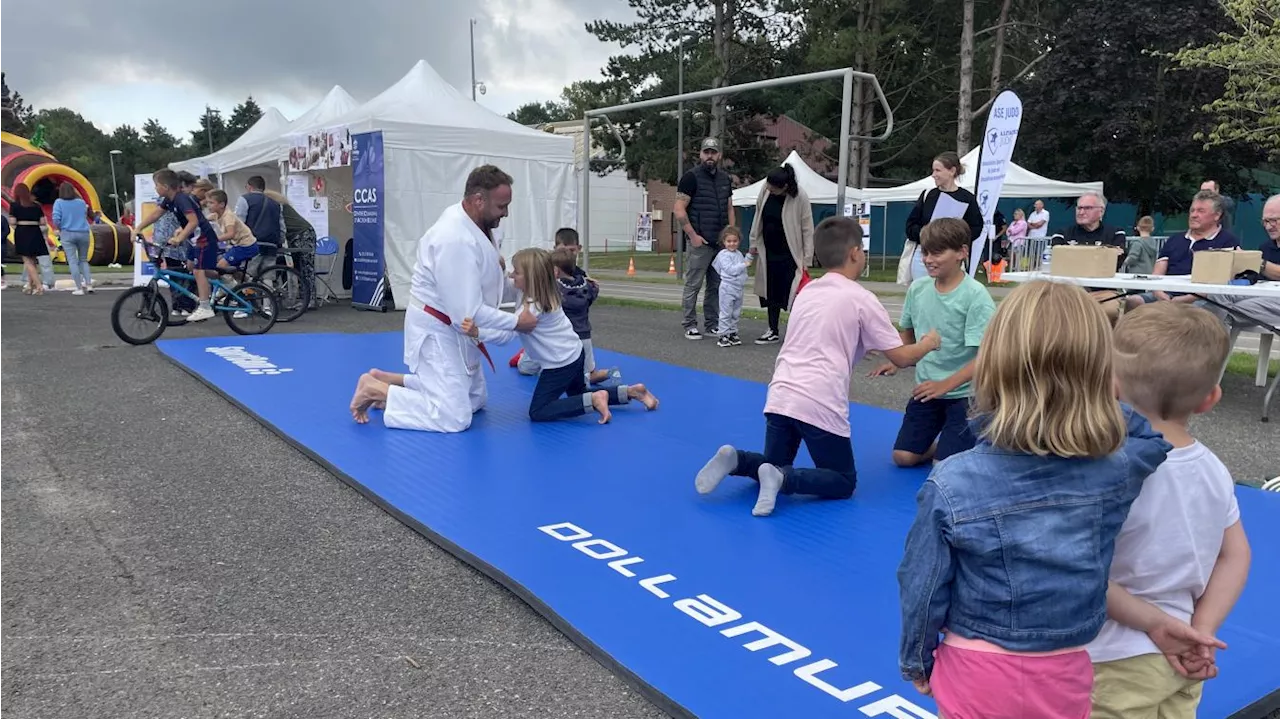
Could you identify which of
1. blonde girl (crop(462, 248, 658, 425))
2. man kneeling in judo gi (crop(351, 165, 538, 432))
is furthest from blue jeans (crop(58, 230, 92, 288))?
blonde girl (crop(462, 248, 658, 425))

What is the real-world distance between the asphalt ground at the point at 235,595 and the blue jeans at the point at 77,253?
9.63m

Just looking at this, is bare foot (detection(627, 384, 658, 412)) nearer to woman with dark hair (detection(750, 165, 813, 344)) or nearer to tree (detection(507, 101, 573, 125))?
woman with dark hair (detection(750, 165, 813, 344))

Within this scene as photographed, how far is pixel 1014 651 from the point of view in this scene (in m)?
1.55

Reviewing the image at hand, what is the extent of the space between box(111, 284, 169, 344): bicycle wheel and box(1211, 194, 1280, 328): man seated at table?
9.04m

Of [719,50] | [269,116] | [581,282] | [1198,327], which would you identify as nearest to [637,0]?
[719,50]

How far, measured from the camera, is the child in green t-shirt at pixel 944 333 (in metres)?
4.13

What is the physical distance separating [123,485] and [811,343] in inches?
129

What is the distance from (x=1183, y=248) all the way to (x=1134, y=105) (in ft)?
71.8

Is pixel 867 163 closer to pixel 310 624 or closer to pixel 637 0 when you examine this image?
pixel 637 0

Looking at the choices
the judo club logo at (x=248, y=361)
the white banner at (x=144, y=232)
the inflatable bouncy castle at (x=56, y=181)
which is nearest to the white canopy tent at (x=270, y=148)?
the white banner at (x=144, y=232)

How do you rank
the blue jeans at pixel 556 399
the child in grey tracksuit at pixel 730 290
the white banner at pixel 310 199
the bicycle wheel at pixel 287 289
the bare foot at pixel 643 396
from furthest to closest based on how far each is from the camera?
the white banner at pixel 310 199 → the bicycle wheel at pixel 287 289 → the child in grey tracksuit at pixel 730 290 → the bare foot at pixel 643 396 → the blue jeans at pixel 556 399

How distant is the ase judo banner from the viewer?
11742 mm

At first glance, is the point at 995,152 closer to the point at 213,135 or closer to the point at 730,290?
the point at 730,290

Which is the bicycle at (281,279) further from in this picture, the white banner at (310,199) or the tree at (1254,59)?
A: the tree at (1254,59)
